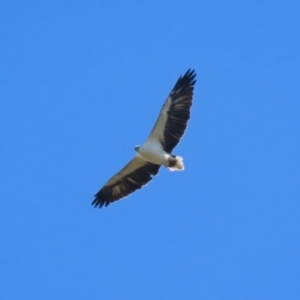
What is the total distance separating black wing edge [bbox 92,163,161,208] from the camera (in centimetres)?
2428

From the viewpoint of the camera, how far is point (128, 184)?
2472 cm

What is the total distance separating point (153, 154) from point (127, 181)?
5.33 ft

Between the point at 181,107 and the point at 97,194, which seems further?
the point at 97,194

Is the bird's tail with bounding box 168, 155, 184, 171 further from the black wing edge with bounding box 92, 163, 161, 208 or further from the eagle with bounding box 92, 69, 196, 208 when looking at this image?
the black wing edge with bounding box 92, 163, 161, 208

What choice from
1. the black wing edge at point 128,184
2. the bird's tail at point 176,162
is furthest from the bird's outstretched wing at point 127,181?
the bird's tail at point 176,162

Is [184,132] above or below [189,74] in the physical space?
below

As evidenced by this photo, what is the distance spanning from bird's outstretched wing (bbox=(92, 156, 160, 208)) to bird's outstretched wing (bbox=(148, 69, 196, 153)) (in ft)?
3.01

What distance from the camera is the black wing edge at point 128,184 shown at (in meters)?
24.3

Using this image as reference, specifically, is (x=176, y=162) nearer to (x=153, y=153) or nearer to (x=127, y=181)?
(x=153, y=153)

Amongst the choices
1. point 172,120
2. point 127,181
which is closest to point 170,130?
point 172,120

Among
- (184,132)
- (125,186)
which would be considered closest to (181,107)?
(184,132)

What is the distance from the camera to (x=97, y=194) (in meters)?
25.5

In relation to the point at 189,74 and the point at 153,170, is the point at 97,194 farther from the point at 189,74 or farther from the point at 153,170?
the point at 189,74

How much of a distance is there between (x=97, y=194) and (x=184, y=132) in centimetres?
349
